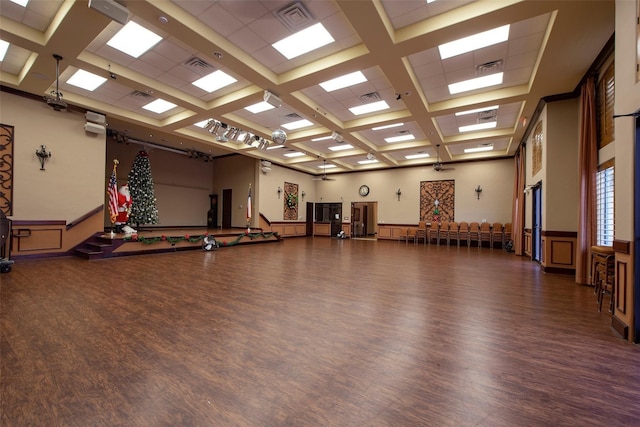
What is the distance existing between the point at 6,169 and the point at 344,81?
7886mm

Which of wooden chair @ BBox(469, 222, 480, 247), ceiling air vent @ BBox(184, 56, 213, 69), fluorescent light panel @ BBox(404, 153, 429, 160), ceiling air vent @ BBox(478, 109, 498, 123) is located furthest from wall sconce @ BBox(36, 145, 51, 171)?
wooden chair @ BBox(469, 222, 480, 247)

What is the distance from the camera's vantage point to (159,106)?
7.61 meters

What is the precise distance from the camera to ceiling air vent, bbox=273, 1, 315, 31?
3.95 m

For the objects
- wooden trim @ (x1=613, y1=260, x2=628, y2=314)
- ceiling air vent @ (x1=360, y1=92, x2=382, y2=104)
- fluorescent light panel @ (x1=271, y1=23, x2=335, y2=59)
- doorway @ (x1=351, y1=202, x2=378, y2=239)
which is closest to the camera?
wooden trim @ (x1=613, y1=260, x2=628, y2=314)

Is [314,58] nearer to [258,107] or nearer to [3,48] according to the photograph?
[258,107]

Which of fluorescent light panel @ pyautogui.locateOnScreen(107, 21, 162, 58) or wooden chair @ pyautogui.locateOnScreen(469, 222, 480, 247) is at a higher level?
fluorescent light panel @ pyautogui.locateOnScreen(107, 21, 162, 58)

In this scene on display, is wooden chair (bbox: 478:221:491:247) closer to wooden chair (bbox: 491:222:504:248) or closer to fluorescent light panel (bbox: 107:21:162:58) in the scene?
wooden chair (bbox: 491:222:504:248)

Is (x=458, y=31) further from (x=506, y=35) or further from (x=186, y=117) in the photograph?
(x=186, y=117)

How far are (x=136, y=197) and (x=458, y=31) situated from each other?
9831 mm

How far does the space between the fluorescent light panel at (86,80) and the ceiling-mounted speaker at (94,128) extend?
1.01m

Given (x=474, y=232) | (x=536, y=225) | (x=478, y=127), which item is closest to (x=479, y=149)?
(x=478, y=127)

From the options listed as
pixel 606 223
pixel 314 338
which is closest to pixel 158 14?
pixel 314 338

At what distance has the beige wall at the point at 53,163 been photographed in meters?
6.43

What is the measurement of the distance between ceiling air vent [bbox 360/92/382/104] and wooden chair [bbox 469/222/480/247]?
7.78 m
